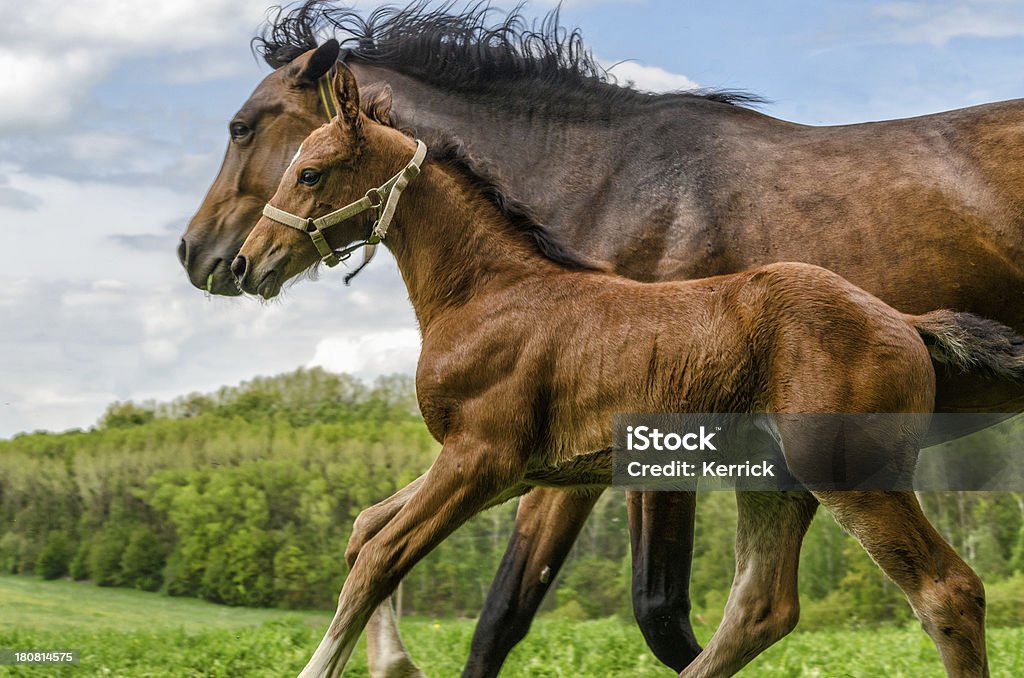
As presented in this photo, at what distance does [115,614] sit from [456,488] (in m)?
5.86

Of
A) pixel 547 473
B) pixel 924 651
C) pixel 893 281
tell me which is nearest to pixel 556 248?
pixel 547 473

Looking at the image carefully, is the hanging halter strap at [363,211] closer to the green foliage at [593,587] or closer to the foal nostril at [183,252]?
the foal nostril at [183,252]

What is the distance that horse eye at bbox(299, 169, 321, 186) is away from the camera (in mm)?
4195

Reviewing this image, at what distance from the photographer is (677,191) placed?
491cm

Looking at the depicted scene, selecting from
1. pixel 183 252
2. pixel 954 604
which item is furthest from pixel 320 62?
pixel 954 604

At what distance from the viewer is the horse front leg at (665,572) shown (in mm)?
4590

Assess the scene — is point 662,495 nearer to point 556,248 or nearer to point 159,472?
point 556,248

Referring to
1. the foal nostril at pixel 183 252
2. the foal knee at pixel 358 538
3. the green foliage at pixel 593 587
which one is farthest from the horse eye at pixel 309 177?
the green foliage at pixel 593 587

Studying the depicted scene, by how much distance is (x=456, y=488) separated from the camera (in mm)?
3775

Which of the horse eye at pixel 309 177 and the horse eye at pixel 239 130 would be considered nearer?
the horse eye at pixel 309 177

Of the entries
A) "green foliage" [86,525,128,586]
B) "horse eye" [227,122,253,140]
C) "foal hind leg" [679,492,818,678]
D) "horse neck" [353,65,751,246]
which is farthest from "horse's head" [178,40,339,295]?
"green foliage" [86,525,128,586]

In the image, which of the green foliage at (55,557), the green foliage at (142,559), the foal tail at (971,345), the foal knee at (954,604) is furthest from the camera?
the green foliage at (142,559)

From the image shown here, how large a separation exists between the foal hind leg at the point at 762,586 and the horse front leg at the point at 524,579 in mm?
744

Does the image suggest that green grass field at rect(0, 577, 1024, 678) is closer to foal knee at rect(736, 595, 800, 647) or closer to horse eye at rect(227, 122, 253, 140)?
foal knee at rect(736, 595, 800, 647)
